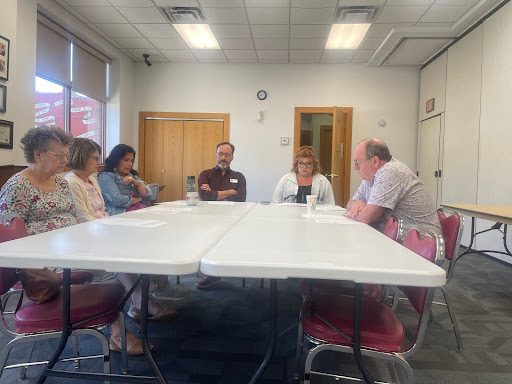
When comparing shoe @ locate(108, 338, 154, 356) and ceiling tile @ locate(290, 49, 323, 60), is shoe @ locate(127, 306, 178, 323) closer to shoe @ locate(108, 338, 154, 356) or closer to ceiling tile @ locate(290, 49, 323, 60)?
shoe @ locate(108, 338, 154, 356)

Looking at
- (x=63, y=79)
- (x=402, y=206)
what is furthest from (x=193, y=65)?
(x=402, y=206)

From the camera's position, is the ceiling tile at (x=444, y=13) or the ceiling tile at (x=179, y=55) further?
the ceiling tile at (x=179, y=55)

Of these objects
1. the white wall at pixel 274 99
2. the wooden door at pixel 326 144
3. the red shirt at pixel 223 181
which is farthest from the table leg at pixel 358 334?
the wooden door at pixel 326 144

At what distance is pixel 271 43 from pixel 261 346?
13.8 ft

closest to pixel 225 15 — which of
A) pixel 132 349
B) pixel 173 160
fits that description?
pixel 173 160

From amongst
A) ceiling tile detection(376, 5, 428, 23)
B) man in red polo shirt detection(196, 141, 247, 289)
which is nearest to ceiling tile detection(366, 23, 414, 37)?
ceiling tile detection(376, 5, 428, 23)

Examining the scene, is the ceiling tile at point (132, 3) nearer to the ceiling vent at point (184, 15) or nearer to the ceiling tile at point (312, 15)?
the ceiling vent at point (184, 15)

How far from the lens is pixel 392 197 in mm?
1934

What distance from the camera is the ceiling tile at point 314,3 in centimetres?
370

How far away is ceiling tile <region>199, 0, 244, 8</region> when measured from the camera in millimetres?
3731

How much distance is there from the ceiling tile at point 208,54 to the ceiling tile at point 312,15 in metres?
1.53

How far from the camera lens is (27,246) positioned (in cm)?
102

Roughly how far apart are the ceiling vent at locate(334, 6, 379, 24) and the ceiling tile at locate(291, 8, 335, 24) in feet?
0.34

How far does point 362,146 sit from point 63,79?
12.9 feet
